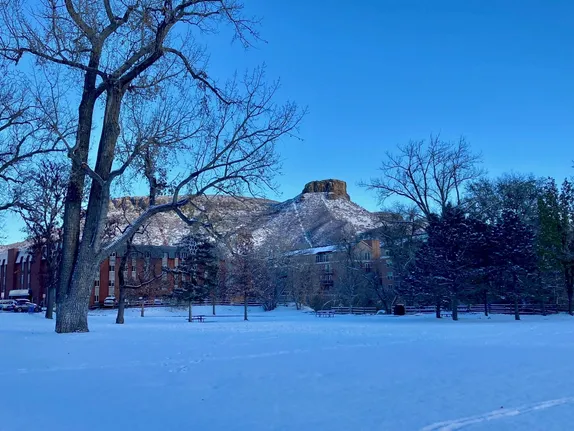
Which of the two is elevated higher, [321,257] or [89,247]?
[321,257]

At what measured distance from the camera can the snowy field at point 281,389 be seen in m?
5.95

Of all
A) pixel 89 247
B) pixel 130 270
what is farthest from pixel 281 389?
pixel 130 270

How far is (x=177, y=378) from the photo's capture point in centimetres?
846

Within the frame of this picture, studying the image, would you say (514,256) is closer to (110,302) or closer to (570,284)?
(570,284)

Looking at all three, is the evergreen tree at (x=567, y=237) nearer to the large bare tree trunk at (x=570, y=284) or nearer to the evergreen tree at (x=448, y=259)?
the large bare tree trunk at (x=570, y=284)

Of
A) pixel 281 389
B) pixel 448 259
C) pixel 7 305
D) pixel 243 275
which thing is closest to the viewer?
pixel 281 389

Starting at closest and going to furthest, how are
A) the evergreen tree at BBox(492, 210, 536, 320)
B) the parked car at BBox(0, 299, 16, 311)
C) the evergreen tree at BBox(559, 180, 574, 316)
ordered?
the evergreen tree at BBox(492, 210, 536, 320) → the evergreen tree at BBox(559, 180, 574, 316) → the parked car at BBox(0, 299, 16, 311)

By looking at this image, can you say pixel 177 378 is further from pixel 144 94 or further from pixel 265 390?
pixel 144 94

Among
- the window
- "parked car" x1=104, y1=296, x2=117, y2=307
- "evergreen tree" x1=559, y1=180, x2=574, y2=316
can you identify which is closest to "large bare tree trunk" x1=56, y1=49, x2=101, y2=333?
"evergreen tree" x1=559, y1=180, x2=574, y2=316

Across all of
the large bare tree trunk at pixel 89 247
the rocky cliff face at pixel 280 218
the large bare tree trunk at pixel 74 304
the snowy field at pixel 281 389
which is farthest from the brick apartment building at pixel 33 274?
the snowy field at pixel 281 389

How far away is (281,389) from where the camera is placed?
25.3 ft

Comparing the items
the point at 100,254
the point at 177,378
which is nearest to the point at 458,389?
the point at 177,378

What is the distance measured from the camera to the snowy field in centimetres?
595

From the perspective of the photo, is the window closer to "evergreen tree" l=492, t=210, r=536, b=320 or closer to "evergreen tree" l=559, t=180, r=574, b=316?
"evergreen tree" l=559, t=180, r=574, b=316
